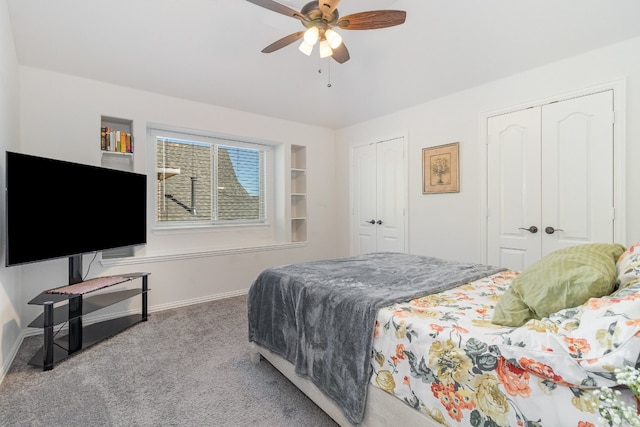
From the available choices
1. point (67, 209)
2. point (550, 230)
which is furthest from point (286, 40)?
point (550, 230)

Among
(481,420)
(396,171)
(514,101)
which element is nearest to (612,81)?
(514,101)

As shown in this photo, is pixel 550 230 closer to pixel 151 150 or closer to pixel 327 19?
pixel 327 19

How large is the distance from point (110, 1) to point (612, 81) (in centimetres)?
430

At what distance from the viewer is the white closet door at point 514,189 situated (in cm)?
303

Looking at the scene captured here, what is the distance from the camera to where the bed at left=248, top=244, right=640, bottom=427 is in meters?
0.86

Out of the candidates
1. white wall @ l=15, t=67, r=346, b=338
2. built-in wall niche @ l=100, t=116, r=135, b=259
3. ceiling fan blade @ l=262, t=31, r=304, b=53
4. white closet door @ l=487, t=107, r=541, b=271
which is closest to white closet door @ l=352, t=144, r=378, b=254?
white wall @ l=15, t=67, r=346, b=338

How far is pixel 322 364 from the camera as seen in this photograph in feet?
5.44

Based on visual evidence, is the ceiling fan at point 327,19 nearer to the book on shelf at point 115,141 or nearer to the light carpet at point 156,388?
the book on shelf at point 115,141

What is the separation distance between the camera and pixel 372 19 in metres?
2.22

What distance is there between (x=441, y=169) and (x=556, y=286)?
2783 mm

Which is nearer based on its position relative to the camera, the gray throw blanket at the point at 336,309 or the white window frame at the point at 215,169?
the gray throw blanket at the point at 336,309

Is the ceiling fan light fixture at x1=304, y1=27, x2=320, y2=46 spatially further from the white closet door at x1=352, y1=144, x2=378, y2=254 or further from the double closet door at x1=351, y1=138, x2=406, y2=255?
the white closet door at x1=352, y1=144, x2=378, y2=254

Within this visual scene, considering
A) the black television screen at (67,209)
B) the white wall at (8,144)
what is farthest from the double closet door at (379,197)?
the white wall at (8,144)

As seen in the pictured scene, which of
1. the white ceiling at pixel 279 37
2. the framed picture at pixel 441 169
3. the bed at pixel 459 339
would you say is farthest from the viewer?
the framed picture at pixel 441 169
